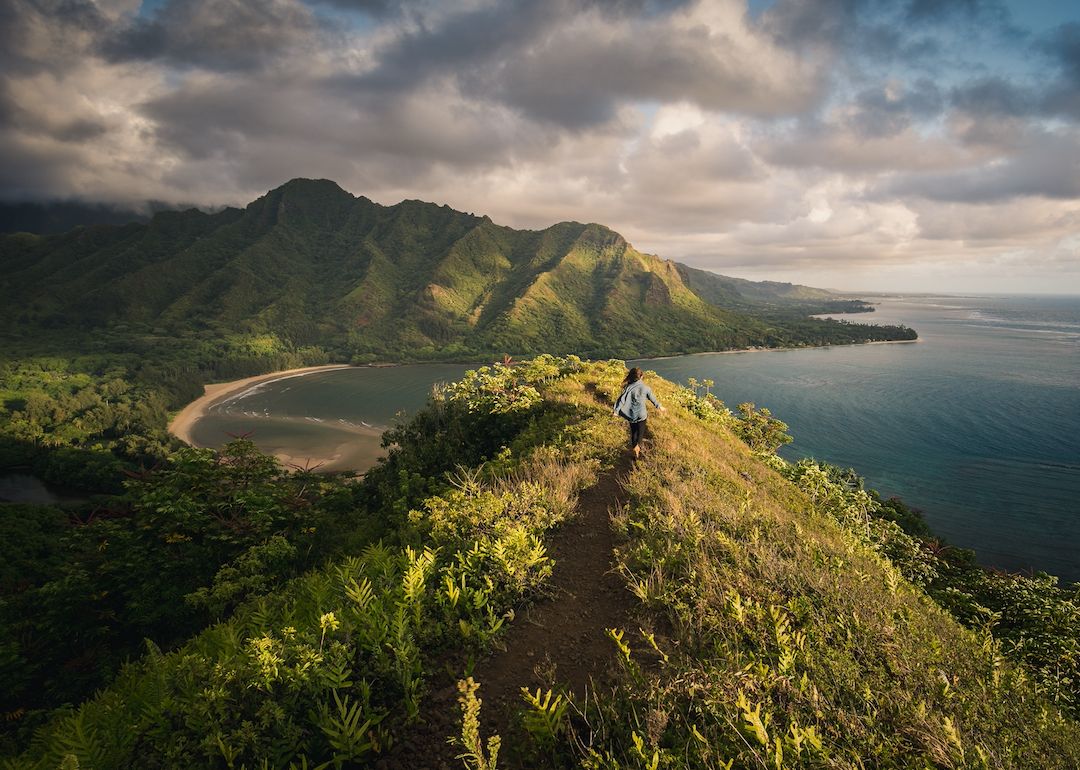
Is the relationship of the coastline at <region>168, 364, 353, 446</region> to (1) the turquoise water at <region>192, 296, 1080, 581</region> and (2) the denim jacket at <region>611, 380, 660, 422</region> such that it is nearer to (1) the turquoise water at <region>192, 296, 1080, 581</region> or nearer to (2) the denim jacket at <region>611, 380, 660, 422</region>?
(1) the turquoise water at <region>192, 296, 1080, 581</region>

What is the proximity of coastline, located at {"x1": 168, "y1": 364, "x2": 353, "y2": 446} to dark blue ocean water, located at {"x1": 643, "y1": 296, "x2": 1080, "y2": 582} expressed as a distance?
112 m

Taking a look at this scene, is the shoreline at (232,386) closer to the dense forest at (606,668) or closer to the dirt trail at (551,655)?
the dense forest at (606,668)

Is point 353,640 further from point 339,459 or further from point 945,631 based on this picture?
point 339,459

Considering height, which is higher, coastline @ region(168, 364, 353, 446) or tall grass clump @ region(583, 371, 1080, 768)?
tall grass clump @ region(583, 371, 1080, 768)

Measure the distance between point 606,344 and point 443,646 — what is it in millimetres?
164864

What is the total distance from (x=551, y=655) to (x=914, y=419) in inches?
3685

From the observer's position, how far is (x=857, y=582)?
15.7ft

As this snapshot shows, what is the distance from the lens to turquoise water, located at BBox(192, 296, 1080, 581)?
43156mm

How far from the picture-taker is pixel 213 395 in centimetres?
11912

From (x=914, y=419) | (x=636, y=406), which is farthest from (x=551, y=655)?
(x=914, y=419)

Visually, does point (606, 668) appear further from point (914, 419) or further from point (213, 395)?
point (213, 395)

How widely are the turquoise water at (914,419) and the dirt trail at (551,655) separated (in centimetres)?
4697

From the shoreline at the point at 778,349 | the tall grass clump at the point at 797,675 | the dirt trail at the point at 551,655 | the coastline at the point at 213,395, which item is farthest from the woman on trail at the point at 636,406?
the shoreline at the point at 778,349

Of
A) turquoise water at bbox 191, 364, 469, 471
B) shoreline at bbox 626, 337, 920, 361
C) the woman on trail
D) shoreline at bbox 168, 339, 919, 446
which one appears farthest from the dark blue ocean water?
turquoise water at bbox 191, 364, 469, 471
